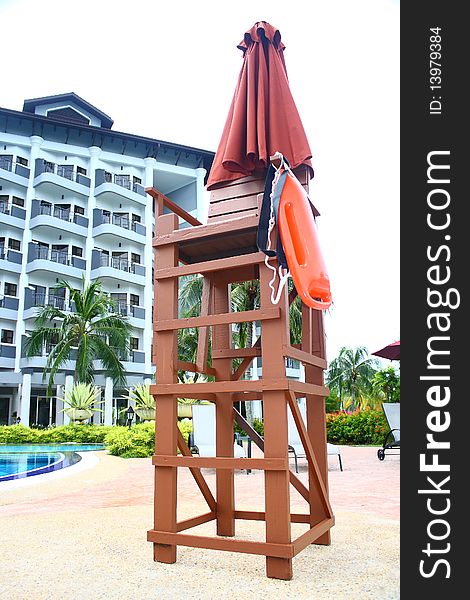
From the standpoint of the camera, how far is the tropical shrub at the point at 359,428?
17172 millimetres

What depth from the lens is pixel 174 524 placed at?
145 inches

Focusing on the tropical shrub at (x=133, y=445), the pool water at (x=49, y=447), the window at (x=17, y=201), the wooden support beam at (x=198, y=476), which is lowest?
the pool water at (x=49, y=447)

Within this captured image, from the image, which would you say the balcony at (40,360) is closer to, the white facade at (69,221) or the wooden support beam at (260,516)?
the white facade at (69,221)

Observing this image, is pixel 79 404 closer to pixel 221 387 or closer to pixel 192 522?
pixel 192 522

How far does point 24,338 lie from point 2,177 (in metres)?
9.25

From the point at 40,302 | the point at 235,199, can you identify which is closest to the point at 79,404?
the point at 40,302

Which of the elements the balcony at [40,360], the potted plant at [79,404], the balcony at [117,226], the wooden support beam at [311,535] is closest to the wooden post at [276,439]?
the wooden support beam at [311,535]

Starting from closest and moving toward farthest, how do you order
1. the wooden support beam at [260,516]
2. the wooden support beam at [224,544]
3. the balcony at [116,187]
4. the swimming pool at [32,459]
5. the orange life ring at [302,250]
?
the wooden support beam at [224,544] → the orange life ring at [302,250] → the wooden support beam at [260,516] → the swimming pool at [32,459] → the balcony at [116,187]

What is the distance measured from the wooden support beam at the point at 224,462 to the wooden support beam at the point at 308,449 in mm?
339

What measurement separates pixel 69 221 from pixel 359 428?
894 inches

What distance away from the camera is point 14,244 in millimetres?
32031

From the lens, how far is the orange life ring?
11.0 ft

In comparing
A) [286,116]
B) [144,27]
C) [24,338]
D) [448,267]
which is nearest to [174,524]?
[448,267]

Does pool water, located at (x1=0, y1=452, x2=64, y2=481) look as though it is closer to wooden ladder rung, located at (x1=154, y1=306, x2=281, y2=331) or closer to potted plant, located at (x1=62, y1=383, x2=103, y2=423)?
potted plant, located at (x1=62, y1=383, x2=103, y2=423)
